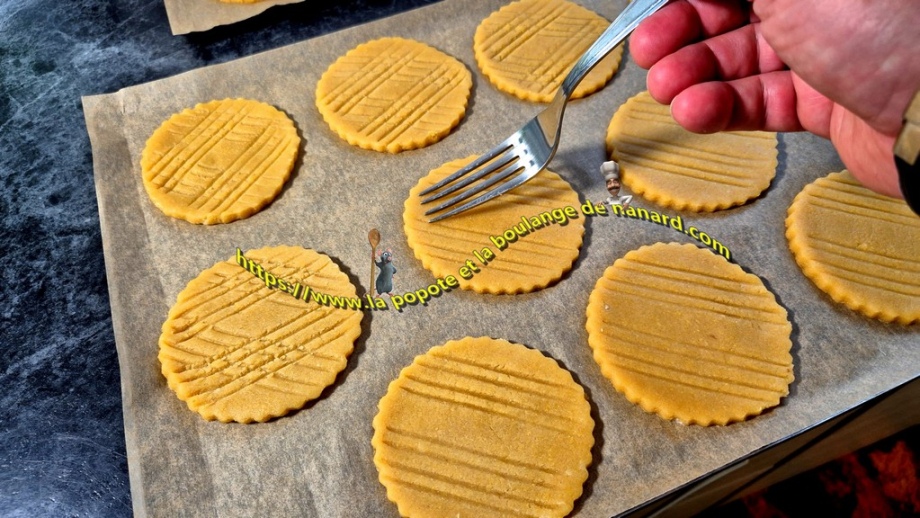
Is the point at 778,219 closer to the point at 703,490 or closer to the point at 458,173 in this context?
the point at 703,490

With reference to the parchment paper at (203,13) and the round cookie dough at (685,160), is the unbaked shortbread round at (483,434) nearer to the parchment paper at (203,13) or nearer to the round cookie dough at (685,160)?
the round cookie dough at (685,160)

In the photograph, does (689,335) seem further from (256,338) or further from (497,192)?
(256,338)

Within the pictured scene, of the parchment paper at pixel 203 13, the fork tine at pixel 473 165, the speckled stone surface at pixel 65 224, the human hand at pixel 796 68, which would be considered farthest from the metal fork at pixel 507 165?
the parchment paper at pixel 203 13

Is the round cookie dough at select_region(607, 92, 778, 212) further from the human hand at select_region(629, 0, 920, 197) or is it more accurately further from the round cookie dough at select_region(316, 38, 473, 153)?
the round cookie dough at select_region(316, 38, 473, 153)

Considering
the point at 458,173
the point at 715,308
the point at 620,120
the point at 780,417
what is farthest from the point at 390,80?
the point at 780,417

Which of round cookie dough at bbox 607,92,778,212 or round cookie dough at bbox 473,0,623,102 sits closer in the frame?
round cookie dough at bbox 607,92,778,212

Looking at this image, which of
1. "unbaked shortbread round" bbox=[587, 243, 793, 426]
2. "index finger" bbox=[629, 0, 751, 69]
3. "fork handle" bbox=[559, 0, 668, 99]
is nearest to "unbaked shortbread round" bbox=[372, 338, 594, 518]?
"unbaked shortbread round" bbox=[587, 243, 793, 426]
